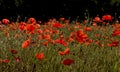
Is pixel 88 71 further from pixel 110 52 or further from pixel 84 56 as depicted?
pixel 110 52

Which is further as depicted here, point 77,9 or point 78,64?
point 77,9

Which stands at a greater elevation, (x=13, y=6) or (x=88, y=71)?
(x=13, y=6)

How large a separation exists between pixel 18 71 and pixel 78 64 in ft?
2.19

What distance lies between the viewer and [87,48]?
522 cm

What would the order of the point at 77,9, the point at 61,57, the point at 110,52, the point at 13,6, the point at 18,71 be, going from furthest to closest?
the point at 77,9 → the point at 13,6 → the point at 110,52 → the point at 61,57 → the point at 18,71

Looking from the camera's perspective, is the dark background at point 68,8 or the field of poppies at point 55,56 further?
the dark background at point 68,8

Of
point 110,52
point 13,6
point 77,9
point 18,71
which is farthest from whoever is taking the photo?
point 77,9

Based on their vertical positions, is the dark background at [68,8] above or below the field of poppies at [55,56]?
above

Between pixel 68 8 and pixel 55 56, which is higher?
pixel 68 8

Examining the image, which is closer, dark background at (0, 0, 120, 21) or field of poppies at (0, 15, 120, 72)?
field of poppies at (0, 15, 120, 72)

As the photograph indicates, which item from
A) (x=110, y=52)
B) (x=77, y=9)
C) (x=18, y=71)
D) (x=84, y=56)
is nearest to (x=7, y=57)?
(x=18, y=71)

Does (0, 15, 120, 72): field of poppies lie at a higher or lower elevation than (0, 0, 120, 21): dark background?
lower

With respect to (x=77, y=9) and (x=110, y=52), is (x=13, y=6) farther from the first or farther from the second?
(x=110, y=52)

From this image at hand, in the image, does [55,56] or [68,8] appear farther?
[68,8]
